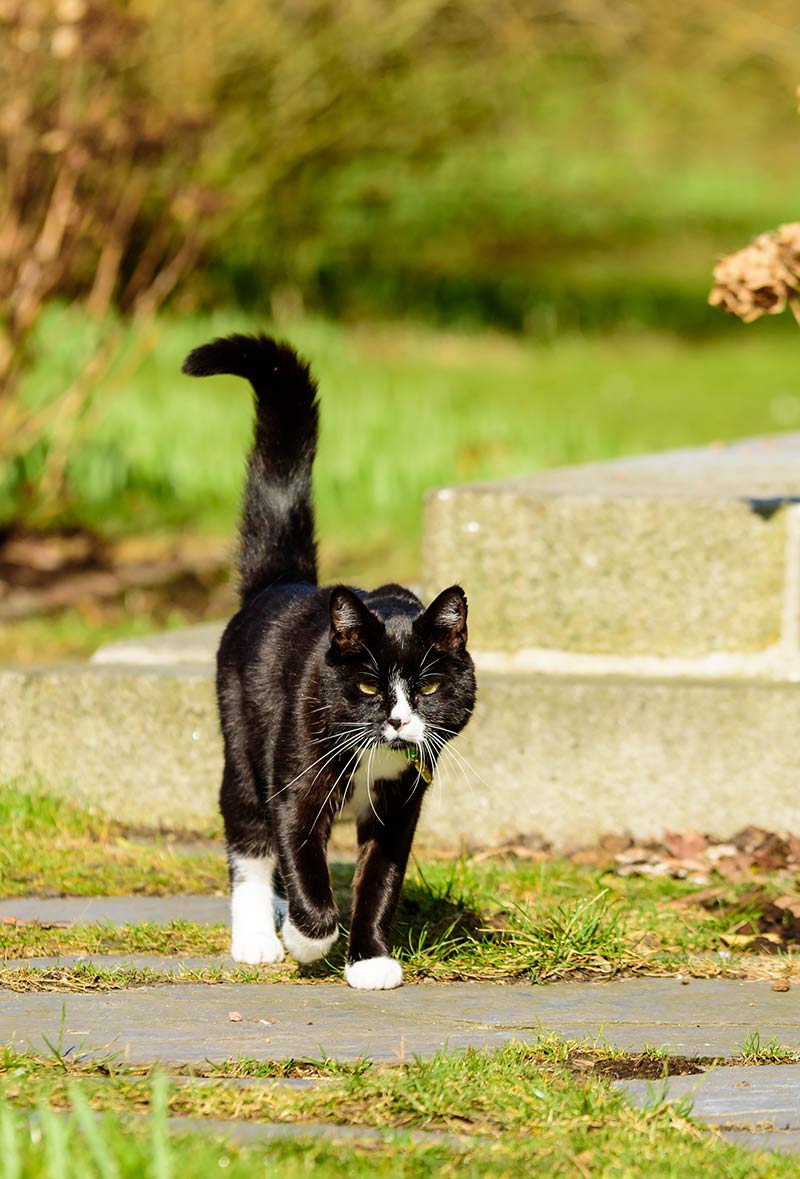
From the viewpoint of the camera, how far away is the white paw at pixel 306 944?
3533 millimetres

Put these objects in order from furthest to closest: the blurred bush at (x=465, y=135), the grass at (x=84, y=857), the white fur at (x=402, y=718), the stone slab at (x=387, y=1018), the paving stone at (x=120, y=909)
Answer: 1. the blurred bush at (x=465, y=135)
2. the grass at (x=84, y=857)
3. the paving stone at (x=120, y=909)
4. the white fur at (x=402, y=718)
5. the stone slab at (x=387, y=1018)

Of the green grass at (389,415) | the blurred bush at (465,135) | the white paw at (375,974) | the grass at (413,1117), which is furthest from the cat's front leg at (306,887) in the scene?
the blurred bush at (465,135)

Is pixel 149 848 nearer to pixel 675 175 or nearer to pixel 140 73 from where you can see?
pixel 140 73

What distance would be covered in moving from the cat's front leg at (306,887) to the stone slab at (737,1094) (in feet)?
2.74

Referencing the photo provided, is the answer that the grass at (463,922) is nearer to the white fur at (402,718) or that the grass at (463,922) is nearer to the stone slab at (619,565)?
the white fur at (402,718)

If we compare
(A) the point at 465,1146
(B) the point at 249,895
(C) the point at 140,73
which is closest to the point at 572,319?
(C) the point at 140,73

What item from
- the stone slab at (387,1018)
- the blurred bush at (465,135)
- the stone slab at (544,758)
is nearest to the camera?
the stone slab at (387,1018)

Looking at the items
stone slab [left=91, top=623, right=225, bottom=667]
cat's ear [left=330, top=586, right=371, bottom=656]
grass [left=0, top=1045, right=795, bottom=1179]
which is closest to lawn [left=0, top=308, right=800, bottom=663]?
stone slab [left=91, top=623, right=225, bottom=667]

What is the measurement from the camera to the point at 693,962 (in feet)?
11.9

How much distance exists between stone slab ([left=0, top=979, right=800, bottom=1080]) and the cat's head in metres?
0.49

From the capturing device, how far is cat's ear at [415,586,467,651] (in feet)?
11.4

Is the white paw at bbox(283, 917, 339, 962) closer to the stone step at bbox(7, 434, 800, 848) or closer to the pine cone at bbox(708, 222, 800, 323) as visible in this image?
the stone step at bbox(7, 434, 800, 848)

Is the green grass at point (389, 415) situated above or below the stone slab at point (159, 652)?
above

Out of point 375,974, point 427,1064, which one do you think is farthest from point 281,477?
point 427,1064
